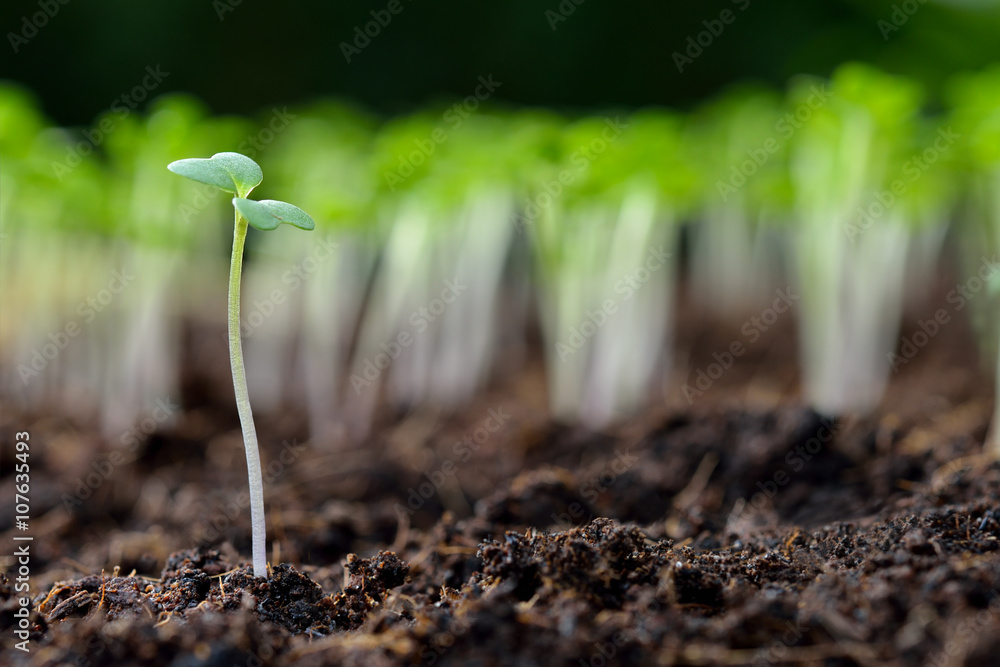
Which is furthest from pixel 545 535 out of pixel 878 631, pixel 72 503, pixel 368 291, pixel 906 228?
pixel 368 291

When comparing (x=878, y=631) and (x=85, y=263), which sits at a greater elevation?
(x=85, y=263)

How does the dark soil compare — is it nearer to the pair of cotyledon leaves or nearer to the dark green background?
the pair of cotyledon leaves

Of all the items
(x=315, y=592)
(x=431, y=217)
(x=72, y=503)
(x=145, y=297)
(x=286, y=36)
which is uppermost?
(x=286, y=36)

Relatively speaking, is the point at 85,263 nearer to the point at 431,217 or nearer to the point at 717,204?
the point at 431,217

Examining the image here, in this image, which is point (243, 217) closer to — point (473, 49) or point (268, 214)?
point (268, 214)

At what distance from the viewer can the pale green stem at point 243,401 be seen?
0.80 meters

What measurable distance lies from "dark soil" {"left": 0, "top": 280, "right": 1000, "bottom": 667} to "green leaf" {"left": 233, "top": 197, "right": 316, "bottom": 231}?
1.18 ft

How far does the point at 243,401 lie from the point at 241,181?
23 centimetres

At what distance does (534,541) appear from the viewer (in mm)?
848

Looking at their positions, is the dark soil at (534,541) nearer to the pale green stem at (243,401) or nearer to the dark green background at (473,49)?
the pale green stem at (243,401)

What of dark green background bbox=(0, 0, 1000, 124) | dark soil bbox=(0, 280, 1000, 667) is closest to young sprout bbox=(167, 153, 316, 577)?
dark soil bbox=(0, 280, 1000, 667)

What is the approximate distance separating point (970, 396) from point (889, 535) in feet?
4.20

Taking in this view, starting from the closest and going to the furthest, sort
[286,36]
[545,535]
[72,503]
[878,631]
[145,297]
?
[878,631] → [545,535] → [72,503] → [145,297] → [286,36]

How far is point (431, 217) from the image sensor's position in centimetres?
205
